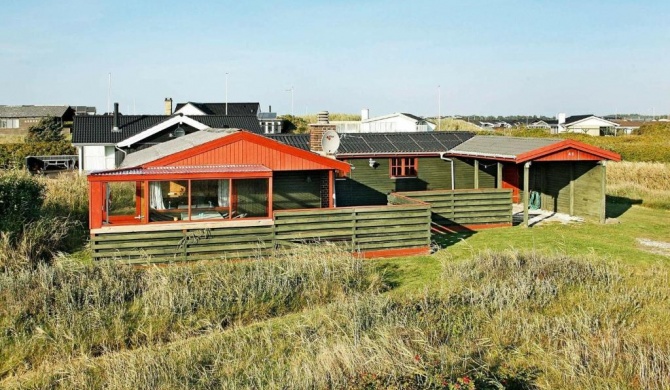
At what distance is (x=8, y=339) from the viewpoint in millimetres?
7949

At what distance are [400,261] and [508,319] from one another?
14.0ft

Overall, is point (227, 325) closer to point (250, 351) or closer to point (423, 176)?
point (250, 351)

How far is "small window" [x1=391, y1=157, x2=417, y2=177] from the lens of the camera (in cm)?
2161

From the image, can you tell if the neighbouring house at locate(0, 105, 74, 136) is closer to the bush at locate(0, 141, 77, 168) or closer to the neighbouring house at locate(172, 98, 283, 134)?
the neighbouring house at locate(172, 98, 283, 134)

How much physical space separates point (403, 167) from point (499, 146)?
3.65 metres

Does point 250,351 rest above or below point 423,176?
below

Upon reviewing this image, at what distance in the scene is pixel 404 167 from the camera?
21.7 meters

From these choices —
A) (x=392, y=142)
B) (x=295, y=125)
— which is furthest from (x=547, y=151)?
(x=295, y=125)

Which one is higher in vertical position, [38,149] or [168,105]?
[168,105]

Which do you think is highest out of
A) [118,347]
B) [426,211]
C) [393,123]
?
[393,123]

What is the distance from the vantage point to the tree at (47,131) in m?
49.4

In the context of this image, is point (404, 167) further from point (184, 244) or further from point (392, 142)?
point (184, 244)

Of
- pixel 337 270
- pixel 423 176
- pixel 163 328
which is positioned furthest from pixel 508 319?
pixel 423 176

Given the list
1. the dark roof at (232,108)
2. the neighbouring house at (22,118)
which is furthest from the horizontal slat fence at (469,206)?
the neighbouring house at (22,118)
